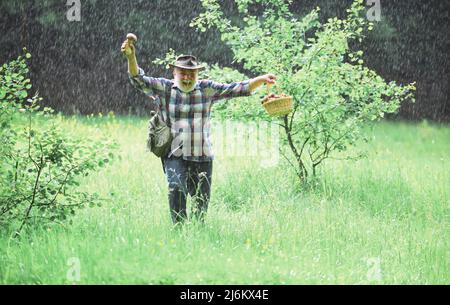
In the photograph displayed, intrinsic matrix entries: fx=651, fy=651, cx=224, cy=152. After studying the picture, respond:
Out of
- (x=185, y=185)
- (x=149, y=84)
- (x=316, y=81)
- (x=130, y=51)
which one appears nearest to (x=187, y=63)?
(x=149, y=84)

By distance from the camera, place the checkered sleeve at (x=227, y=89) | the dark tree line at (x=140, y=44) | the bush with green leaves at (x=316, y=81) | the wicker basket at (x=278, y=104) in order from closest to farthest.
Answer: the wicker basket at (x=278, y=104)
the checkered sleeve at (x=227, y=89)
the bush with green leaves at (x=316, y=81)
the dark tree line at (x=140, y=44)

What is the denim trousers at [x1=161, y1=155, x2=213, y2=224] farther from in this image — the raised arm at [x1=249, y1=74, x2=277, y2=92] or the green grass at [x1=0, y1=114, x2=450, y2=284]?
the raised arm at [x1=249, y1=74, x2=277, y2=92]

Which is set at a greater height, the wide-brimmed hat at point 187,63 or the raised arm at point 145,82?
the wide-brimmed hat at point 187,63

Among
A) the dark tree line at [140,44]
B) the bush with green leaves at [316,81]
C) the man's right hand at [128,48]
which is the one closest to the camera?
the man's right hand at [128,48]

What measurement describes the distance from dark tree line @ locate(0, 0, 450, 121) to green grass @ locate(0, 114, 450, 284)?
1014cm

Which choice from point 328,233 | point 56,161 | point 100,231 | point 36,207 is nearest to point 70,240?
point 100,231

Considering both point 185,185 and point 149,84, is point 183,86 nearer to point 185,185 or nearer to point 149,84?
point 149,84

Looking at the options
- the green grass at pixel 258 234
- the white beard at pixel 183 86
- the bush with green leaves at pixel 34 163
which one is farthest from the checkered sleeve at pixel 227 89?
the green grass at pixel 258 234

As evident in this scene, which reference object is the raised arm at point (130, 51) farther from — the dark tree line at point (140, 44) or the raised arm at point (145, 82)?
the dark tree line at point (140, 44)

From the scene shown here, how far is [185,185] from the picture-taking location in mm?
5730

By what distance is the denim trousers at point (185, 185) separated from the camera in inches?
224

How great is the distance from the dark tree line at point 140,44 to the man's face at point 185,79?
12720 mm

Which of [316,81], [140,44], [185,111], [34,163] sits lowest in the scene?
[34,163]

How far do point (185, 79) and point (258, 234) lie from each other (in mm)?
1506
